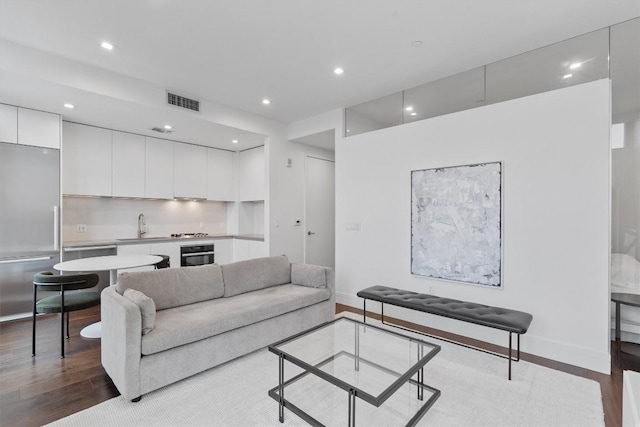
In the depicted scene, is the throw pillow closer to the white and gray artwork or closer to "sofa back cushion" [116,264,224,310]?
"sofa back cushion" [116,264,224,310]

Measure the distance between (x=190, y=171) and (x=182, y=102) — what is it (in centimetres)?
185

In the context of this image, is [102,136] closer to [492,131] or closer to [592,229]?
[492,131]

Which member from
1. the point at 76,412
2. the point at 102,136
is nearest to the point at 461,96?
the point at 76,412

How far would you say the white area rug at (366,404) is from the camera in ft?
6.34

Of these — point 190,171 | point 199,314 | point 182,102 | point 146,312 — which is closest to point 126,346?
point 146,312

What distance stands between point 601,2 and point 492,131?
1.18m

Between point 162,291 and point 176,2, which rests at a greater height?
point 176,2

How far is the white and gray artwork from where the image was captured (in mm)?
3145

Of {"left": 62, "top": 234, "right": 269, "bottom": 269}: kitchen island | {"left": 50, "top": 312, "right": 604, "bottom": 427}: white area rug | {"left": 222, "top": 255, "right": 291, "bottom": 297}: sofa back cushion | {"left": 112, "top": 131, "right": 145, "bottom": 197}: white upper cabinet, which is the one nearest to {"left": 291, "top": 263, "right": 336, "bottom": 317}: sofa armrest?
{"left": 222, "top": 255, "right": 291, "bottom": 297}: sofa back cushion

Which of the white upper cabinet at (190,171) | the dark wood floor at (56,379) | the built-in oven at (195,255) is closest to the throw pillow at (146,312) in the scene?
the dark wood floor at (56,379)

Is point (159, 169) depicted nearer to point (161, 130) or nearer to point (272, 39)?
point (161, 130)

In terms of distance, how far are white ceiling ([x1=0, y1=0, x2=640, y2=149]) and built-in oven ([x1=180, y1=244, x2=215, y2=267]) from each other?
7.82ft

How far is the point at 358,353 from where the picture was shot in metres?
2.42

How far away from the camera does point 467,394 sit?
222 centimetres
